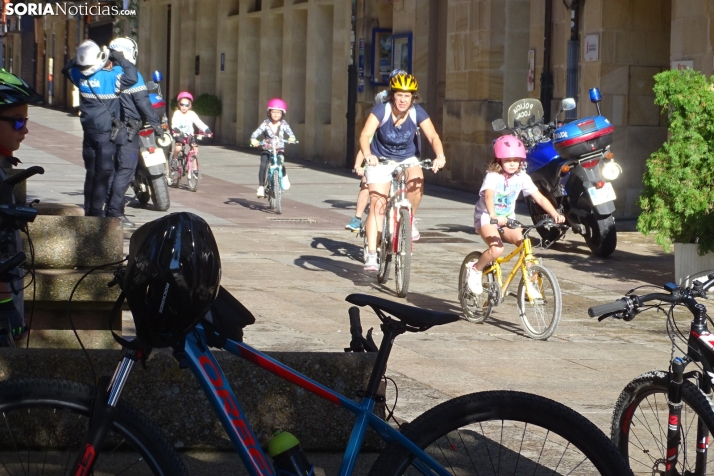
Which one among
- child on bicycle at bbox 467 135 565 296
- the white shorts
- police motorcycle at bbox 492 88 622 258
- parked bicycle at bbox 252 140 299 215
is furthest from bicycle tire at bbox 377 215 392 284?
parked bicycle at bbox 252 140 299 215

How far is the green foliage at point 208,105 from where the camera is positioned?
33.8 m

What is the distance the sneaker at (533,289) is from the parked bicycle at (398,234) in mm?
1343

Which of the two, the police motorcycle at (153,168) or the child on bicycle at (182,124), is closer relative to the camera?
the police motorcycle at (153,168)

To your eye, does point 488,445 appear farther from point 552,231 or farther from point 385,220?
point 552,231

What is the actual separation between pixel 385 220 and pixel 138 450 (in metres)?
7.24

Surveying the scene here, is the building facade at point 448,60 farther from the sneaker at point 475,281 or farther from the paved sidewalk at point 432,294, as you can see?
the sneaker at point 475,281

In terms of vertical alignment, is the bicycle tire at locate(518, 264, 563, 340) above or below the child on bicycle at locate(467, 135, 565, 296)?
below

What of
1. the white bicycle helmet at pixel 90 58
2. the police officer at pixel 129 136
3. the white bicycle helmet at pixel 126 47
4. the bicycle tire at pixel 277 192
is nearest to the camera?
the white bicycle helmet at pixel 90 58

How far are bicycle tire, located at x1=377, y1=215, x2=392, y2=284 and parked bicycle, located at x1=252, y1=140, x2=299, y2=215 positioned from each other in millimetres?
5567

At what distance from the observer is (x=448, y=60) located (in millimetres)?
20828

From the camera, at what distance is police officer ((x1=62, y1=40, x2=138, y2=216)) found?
1186 centimetres

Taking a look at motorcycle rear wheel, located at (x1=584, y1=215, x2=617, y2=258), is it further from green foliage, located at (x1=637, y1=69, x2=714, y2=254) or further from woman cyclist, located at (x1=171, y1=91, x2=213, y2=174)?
woman cyclist, located at (x1=171, y1=91, x2=213, y2=174)

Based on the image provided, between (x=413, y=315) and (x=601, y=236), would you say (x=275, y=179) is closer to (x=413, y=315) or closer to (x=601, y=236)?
(x=601, y=236)

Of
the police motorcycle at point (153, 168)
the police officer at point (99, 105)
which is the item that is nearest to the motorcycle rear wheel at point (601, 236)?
the police officer at point (99, 105)
